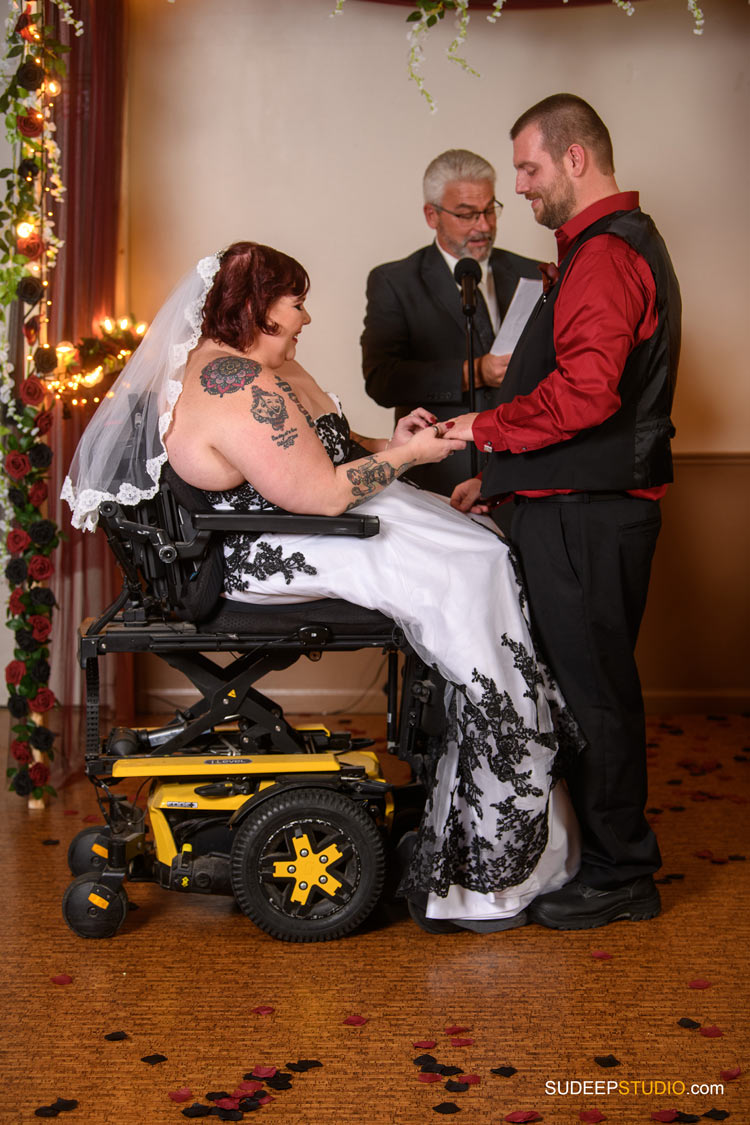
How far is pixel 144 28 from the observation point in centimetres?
445

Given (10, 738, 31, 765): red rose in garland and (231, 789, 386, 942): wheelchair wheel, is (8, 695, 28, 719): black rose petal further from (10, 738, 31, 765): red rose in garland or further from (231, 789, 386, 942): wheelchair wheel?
(231, 789, 386, 942): wheelchair wheel

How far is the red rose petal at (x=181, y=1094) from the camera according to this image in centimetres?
183

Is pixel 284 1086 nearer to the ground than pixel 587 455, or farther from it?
nearer to the ground

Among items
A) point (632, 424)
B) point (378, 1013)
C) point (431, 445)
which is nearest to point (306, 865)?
point (378, 1013)

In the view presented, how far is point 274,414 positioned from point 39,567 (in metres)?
1.36

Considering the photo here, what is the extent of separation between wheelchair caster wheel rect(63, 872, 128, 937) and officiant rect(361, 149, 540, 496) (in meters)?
1.82

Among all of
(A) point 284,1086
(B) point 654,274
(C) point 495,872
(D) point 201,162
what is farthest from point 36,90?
(A) point 284,1086

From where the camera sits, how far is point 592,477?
8.15 feet

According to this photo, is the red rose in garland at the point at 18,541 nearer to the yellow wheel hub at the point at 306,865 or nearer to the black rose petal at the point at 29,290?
the black rose petal at the point at 29,290

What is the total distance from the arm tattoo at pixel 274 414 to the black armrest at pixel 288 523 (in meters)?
0.16

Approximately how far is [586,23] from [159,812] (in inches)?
140

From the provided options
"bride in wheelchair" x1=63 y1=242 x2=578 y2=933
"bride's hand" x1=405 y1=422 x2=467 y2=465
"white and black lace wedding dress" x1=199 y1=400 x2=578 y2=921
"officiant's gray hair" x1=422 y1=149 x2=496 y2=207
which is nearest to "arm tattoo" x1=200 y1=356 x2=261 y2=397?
"bride in wheelchair" x1=63 y1=242 x2=578 y2=933

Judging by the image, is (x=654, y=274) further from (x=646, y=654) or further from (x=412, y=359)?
(x=646, y=654)

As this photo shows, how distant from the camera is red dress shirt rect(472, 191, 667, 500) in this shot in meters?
2.36
